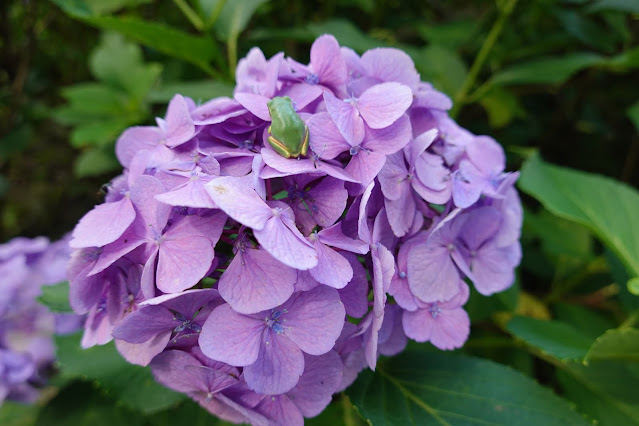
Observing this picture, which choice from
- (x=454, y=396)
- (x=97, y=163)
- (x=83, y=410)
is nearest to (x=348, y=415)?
(x=454, y=396)

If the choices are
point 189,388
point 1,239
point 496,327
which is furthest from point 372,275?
point 1,239

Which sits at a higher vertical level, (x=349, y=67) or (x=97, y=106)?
(x=349, y=67)

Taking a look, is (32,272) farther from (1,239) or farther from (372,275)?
(1,239)

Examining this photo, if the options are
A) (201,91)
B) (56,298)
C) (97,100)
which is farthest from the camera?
(97,100)

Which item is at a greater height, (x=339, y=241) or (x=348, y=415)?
(x=339, y=241)

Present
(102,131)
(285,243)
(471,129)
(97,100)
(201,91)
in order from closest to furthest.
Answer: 1. (285,243)
2. (201,91)
3. (102,131)
4. (97,100)
5. (471,129)

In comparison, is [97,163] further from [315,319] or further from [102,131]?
[315,319]

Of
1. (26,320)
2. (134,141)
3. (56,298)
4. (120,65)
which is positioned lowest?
(26,320)
